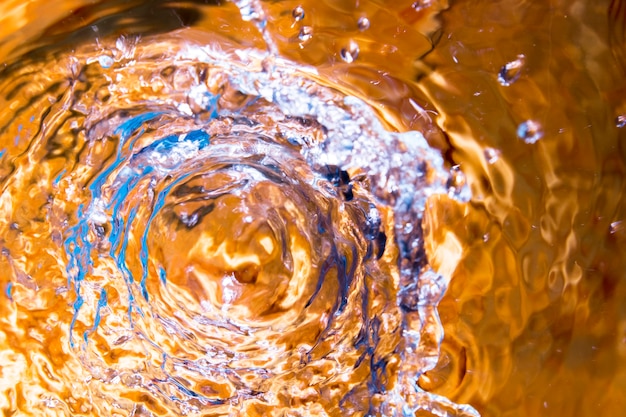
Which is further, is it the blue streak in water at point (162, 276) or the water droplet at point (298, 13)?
the blue streak in water at point (162, 276)

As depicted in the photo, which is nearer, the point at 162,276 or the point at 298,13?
the point at 298,13

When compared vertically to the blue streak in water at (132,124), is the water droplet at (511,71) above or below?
above

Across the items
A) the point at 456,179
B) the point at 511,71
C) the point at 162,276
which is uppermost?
the point at 511,71

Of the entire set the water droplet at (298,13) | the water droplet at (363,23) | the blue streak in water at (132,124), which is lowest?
the blue streak in water at (132,124)

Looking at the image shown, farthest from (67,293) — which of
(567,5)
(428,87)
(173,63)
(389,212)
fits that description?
(567,5)

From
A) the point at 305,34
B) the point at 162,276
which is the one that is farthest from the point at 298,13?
the point at 162,276

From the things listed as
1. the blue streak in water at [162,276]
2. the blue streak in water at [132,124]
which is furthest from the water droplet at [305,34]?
the blue streak in water at [162,276]

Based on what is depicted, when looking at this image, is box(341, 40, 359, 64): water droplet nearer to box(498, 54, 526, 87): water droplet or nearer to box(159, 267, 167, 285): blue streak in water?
box(498, 54, 526, 87): water droplet

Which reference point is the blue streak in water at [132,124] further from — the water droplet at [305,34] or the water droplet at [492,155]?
the water droplet at [492,155]

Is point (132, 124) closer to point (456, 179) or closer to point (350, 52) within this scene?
point (350, 52)
